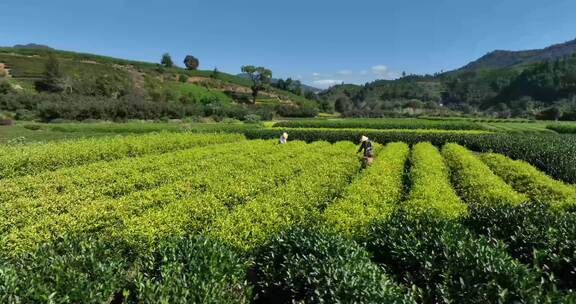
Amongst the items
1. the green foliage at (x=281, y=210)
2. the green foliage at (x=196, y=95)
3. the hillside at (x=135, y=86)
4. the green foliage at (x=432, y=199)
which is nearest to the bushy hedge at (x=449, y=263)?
the green foliage at (x=432, y=199)

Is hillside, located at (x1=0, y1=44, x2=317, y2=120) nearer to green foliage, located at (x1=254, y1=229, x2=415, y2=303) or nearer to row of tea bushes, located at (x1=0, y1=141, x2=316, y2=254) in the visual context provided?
row of tea bushes, located at (x1=0, y1=141, x2=316, y2=254)

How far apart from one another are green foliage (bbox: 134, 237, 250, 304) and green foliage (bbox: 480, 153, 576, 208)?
8.21m

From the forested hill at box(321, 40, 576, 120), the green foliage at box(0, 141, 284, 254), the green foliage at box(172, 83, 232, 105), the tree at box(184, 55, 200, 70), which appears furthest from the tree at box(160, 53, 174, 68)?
the green foliage at box(0, 141, 284, 254)

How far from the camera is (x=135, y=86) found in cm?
→ 8694

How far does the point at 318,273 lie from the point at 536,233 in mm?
4365

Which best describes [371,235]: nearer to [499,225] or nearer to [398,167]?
[499,225]

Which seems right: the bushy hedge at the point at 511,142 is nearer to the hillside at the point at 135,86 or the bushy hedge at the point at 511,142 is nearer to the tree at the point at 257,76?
the hillside at the point at 135,86

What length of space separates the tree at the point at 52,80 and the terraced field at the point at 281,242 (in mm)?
70764

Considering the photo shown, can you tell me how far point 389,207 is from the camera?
29.9 feet

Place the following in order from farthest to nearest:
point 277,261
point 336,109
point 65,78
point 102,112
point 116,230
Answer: point 336,109 → point 65,78 → point 102,112 → point 116,230 → point 277,261

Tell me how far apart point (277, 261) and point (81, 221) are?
478 centimetres

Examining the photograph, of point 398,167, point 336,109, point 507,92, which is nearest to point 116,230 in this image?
point 398,167

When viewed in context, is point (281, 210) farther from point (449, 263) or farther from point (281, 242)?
point (449, 263)

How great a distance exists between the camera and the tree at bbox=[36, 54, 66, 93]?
7088 centimetres
